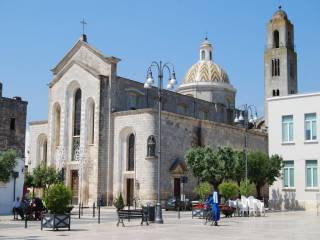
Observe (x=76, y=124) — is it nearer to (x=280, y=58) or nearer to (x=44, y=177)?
(x=44, y=177)

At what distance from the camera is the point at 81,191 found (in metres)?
50.3

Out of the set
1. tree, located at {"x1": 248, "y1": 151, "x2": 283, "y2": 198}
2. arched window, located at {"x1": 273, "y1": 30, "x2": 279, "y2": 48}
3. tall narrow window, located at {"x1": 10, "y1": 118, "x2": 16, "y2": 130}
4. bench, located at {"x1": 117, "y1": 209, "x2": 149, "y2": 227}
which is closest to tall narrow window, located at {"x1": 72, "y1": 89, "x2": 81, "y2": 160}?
tall narrow window, located at {"x1": 10, "y1": 118, "x2": 16, "y2": 130}

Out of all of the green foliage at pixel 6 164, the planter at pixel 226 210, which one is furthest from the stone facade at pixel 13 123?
the planter at pixel 226 210

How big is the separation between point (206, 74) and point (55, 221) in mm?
50572

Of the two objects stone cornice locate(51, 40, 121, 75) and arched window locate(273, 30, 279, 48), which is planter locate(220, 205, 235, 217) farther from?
arched window locate(273, 30, 279, 48)

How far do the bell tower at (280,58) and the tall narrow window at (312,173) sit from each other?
1535 inches

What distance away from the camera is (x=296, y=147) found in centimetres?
4031

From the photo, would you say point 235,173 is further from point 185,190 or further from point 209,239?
point 209,239

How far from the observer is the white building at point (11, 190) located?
37.3 meters

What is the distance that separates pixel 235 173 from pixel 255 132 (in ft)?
71.5

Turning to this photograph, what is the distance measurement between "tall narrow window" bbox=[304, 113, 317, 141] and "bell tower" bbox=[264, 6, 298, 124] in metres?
38.3

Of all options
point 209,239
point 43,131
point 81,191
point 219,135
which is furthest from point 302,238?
point 43,131

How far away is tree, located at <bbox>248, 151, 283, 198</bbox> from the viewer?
39812mm

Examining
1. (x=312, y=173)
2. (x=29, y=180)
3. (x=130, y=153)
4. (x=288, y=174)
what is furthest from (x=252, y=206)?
(x=29, y=180)
